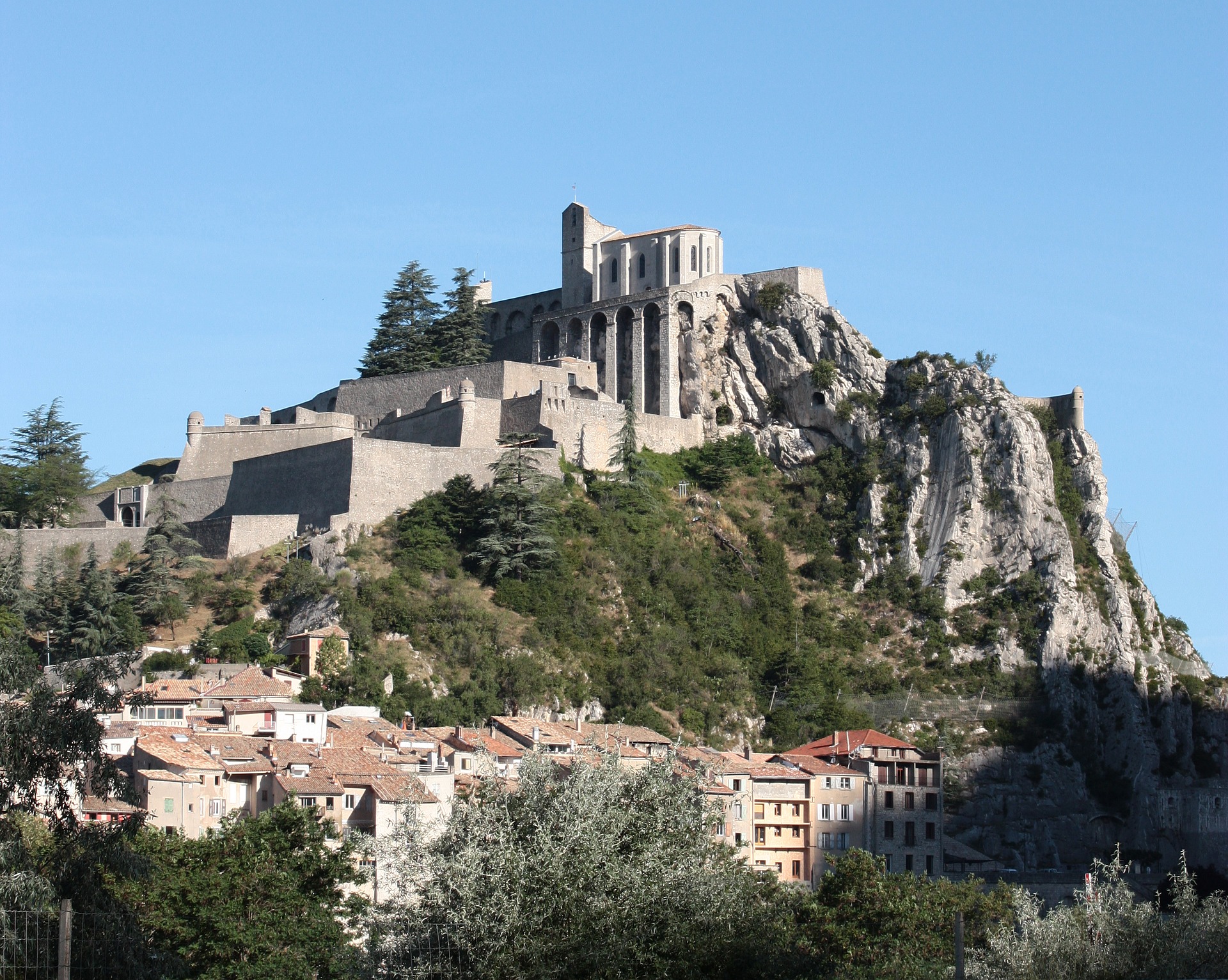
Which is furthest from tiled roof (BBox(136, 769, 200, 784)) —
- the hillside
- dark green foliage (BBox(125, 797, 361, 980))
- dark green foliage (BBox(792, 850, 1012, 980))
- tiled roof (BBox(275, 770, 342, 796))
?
the hillside

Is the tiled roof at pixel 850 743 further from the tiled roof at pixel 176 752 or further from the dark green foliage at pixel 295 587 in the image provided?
the tiled roof at pixel 176 752

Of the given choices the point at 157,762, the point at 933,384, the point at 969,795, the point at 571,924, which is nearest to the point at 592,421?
the point at 933,384

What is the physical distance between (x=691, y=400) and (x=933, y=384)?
11168 mm

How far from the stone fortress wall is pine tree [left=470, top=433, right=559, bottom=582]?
264cm

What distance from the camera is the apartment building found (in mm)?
66250

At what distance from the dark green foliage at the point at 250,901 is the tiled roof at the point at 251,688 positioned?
2186 cm

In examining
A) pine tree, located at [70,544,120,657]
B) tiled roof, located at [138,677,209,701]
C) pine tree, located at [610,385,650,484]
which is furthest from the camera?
pine tree, located at [610,385,650,484]

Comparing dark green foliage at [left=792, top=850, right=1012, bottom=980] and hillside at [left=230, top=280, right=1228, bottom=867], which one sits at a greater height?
hillside at [left=230, top=280, right=1228, bottom=867]

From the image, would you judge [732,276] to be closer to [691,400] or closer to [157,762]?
[691,400]

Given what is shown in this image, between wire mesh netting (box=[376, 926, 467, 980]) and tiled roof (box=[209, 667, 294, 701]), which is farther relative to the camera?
tiled roof (box=[209, 667, 294, 701])

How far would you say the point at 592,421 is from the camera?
8788 cm

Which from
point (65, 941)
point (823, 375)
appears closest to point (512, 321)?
point (823, 375)

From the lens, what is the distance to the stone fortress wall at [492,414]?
81.6 meters

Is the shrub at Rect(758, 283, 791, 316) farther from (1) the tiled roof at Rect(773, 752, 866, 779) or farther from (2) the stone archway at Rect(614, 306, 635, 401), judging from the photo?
(1) the tiled roof at Rect(773, 752, 866, 779)
